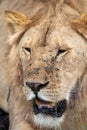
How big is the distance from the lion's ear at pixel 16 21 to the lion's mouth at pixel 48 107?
516 millimetres

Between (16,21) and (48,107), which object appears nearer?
(48,107)

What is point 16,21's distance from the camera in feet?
13.0

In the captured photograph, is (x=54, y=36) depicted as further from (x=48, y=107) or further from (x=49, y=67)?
(x=48, y=107)

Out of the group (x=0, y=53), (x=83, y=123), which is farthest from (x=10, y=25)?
(x=0, y=53)

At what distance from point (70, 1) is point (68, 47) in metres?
0.76

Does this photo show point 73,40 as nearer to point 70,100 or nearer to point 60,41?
point 60,41

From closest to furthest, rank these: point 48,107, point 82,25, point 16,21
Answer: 1. point 48,107
2. point 82,25
3. point 16,21

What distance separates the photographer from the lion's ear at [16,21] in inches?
155

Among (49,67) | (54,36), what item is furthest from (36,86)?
(54,36)

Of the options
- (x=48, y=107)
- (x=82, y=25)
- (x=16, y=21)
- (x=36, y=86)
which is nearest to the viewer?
(x=36, y=86)

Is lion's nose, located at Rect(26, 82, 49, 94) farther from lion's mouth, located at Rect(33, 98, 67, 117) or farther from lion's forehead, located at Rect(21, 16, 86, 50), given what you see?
lion's forehead, located at Rect(21, 16, 86, 50)

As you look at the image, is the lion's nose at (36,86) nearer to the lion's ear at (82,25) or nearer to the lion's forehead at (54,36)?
the lion's forehead at (54,36)

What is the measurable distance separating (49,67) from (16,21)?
0.48 m

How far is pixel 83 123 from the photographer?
402cm
